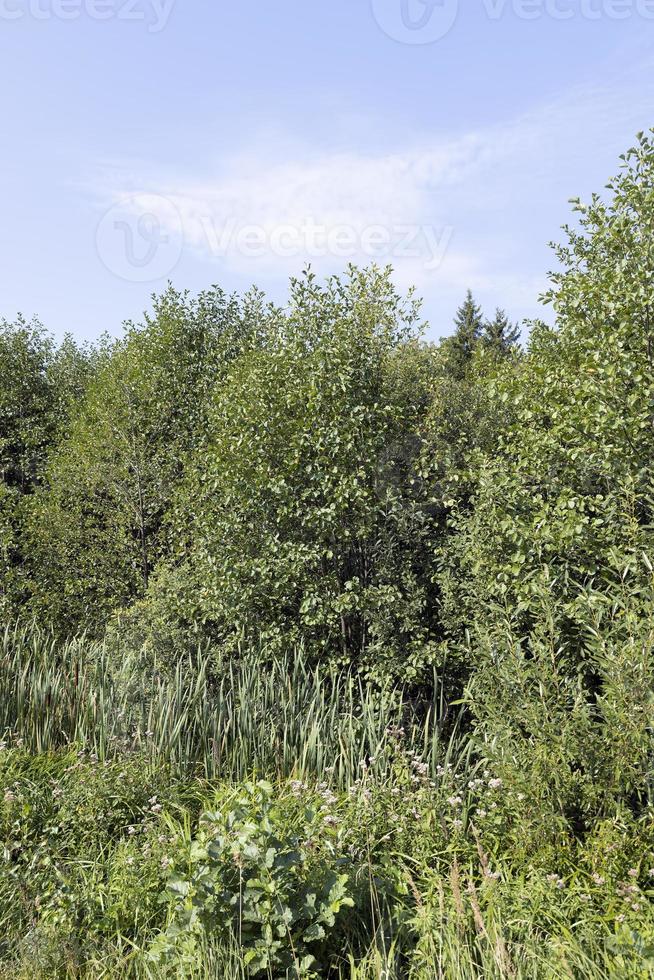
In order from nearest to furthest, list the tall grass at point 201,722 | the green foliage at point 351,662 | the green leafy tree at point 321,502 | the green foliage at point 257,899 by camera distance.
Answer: the green foliage at point 257,899, the green foliage at point 351,662, the tall grass at point 201,722, the green leafy tree at point 321,502

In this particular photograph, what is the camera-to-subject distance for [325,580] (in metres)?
8.09

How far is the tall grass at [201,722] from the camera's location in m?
5.52

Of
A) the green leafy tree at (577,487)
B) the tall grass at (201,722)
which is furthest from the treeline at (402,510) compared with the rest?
the tall grass at (201,722)

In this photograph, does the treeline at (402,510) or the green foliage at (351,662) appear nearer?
the green foliage at (351,662)

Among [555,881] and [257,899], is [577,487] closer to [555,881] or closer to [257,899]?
[555,881]

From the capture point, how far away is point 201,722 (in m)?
5.97

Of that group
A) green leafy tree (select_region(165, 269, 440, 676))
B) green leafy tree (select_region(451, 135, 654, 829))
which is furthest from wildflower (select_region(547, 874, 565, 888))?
green leafy tree (select_region(165, 269, 440, 676))

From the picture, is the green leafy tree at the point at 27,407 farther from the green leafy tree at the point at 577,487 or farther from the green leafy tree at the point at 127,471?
the green leafy tree at the point at 577,487

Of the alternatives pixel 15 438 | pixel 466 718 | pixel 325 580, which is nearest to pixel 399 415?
pixel 325 580

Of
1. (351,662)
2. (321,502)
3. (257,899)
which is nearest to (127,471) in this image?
(321,502)

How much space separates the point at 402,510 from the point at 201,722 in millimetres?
2959

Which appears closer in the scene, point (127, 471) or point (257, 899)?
point (257, 899)

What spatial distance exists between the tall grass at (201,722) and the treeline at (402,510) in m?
0.89

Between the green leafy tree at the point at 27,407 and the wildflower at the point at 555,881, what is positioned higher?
the green leafy tree at the point at 27,407
